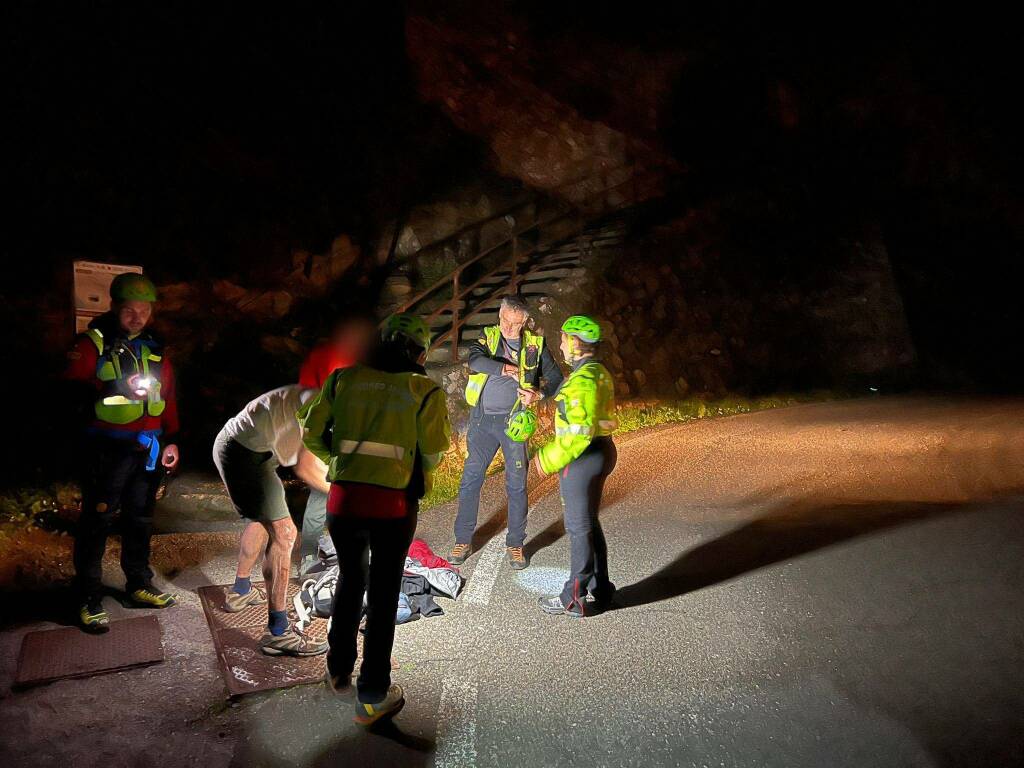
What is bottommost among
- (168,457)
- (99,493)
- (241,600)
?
(241,600)

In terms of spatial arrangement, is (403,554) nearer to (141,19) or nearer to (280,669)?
(280,669)

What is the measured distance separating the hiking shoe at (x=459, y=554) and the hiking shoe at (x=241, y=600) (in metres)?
1.40

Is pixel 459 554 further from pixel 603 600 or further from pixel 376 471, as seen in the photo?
pixel 376 471

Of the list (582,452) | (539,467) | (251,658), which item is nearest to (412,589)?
(251,658)

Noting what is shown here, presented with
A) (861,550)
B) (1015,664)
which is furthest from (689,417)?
(1015,664)

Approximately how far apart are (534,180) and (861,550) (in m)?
13.8

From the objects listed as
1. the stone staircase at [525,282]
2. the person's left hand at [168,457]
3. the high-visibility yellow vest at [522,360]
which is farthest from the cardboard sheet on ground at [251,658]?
the stone staircase at [525,282]

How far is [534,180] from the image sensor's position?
56.6ft

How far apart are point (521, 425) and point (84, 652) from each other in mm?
2950

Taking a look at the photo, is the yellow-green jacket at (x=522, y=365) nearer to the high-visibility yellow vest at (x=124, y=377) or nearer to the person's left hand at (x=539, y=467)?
the person's left hand at (x=539, y=467)

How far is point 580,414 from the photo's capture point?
4.16m

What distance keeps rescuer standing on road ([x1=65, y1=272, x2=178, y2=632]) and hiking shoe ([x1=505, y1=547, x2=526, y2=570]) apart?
2.56 metres

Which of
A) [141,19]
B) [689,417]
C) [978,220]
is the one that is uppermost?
[141,19]

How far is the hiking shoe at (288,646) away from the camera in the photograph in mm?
3904
